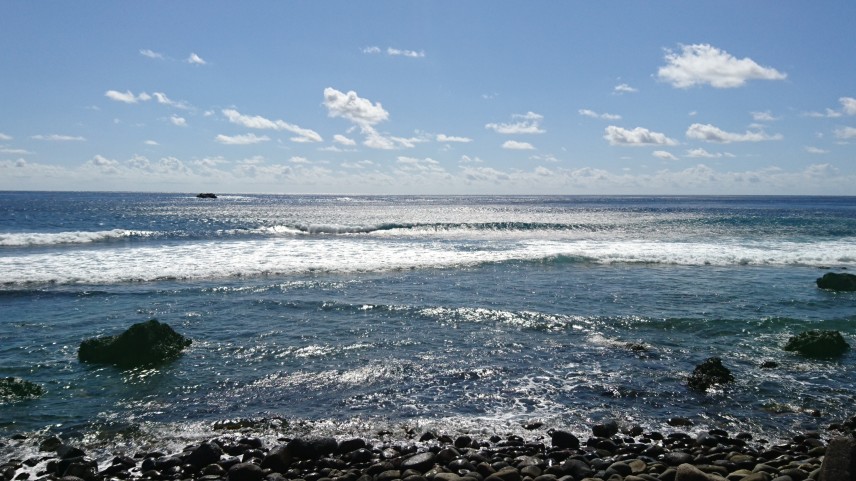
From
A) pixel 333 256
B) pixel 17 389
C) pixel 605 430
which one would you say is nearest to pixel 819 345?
Answer: pixel 605 430

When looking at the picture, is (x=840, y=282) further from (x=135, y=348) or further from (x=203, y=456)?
(x=135, y=348)

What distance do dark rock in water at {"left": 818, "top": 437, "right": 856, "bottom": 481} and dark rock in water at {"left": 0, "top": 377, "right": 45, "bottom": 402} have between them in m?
12.3

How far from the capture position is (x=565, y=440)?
8.40m

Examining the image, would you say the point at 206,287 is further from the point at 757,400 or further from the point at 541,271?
the point at 757,400

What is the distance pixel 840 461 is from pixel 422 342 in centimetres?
912

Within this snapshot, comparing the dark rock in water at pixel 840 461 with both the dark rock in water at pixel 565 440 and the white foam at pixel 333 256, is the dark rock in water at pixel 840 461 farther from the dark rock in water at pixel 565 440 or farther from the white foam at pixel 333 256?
the white foam at pixel 333 256

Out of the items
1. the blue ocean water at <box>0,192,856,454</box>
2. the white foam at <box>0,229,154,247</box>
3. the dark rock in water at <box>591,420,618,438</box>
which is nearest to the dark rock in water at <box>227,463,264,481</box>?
the blue ocean water at <box>0,192,856,454</box>

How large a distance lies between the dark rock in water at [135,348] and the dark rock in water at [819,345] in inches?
563

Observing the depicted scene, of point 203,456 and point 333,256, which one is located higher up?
point 333,256

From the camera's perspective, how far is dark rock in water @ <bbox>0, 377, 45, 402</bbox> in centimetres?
1042

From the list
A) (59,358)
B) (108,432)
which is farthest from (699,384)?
(59,358)

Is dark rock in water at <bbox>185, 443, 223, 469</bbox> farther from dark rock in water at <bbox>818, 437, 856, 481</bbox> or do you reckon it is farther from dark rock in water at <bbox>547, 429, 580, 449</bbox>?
dark rock in water at <bbox>818, 437, 856, 481</bbox>

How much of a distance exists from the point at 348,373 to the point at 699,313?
11.2 metres

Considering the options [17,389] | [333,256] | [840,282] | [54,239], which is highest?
[840,282]
